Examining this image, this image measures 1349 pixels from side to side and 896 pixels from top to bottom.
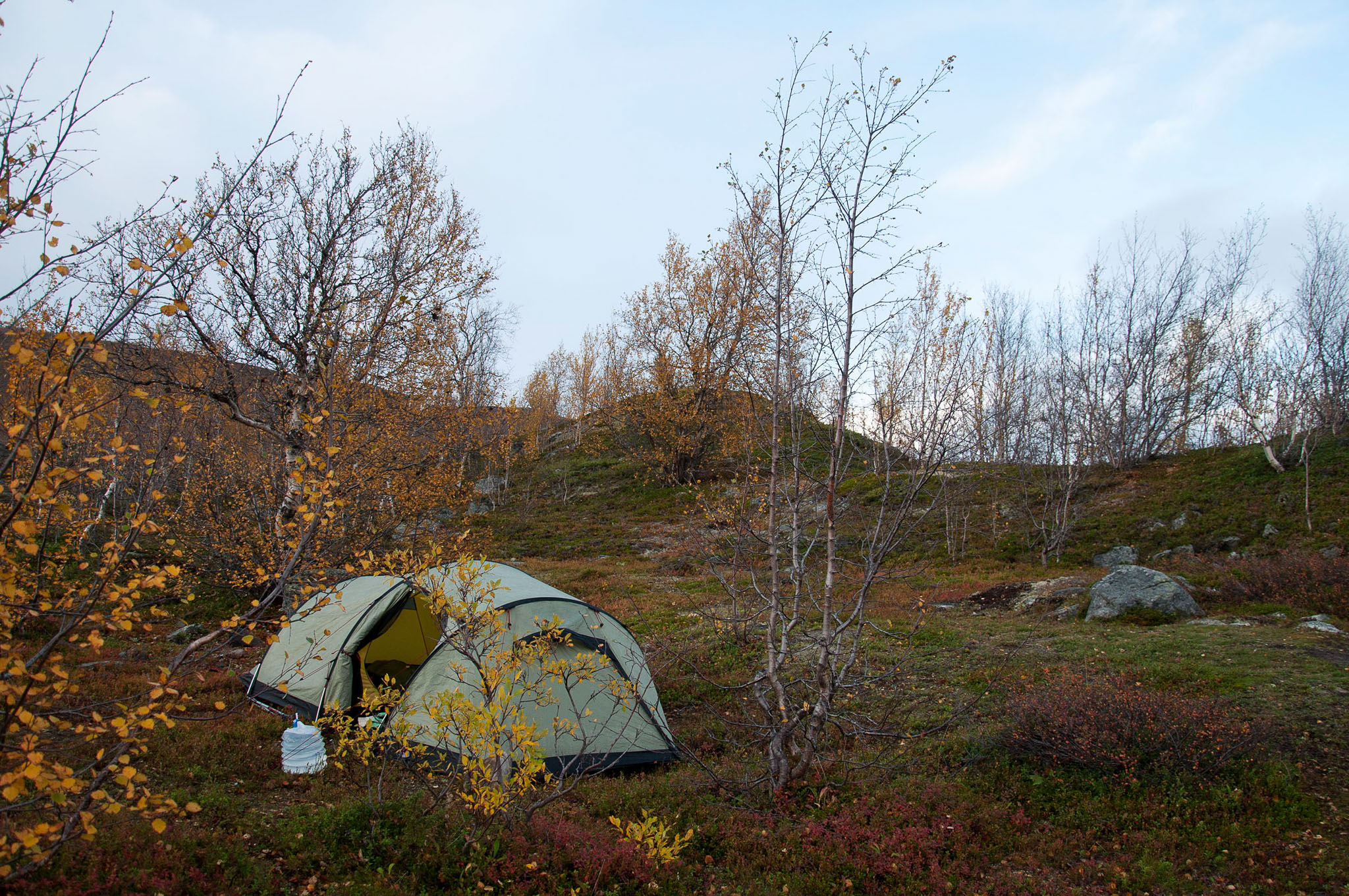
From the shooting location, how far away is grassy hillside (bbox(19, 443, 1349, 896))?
14.8ft

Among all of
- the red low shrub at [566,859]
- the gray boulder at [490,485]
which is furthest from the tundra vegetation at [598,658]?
the gray boulder at [490,485]

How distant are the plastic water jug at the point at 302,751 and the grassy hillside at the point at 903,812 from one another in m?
0.16

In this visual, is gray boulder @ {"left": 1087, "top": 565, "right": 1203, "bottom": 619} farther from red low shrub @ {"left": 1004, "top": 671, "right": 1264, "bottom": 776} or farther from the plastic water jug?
the plastic water jug

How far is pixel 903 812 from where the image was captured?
227 inches

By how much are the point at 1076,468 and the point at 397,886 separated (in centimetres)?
2345

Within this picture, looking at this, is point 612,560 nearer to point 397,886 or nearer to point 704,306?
point 704,306

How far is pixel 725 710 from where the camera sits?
29.2 ft

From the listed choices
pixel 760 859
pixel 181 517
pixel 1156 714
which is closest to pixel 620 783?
pixel 760 859

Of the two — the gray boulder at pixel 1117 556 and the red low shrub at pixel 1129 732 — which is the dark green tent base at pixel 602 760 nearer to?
the red low shrub at pixel 1129 732

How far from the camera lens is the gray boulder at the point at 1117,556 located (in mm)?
18359

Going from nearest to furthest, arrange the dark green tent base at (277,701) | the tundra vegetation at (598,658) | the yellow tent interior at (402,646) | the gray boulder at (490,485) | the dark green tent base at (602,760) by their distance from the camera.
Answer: the tundra vegetation at (598,658) → the dark green tent base at (602,760) → the dark green tent base at (277,701) → the yellow tent interior at (402,646) → the gray boulder at (490,485)

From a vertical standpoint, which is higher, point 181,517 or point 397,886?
point 181,517

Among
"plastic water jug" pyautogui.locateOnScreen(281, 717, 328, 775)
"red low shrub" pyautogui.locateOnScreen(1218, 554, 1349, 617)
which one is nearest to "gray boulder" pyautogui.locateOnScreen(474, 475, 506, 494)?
"plastic water jug" pyautogui.locateOnScreen(281, 717, 328, 775)

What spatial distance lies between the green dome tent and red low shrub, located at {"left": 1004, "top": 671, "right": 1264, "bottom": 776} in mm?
3875
